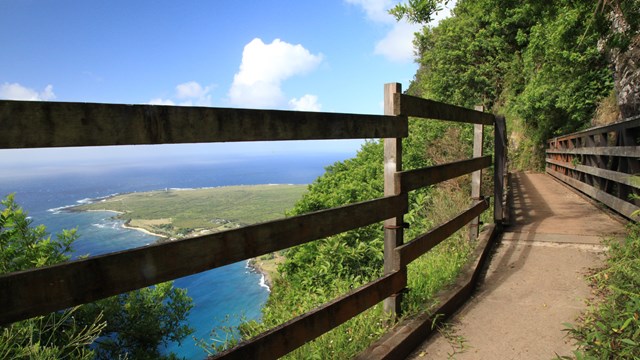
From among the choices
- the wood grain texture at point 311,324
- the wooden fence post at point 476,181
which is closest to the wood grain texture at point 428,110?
the wooden fence post at point 476,181

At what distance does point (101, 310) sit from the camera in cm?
892

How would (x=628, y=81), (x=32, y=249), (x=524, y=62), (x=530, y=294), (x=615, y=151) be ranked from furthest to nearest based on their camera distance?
1. (x=524, y=62)
2. (x=628, y=81)
3. (x=32, y=249)
4. (x=615, y=151)
5. (x=530, y=294)

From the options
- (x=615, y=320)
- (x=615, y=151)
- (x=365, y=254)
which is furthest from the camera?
(x=365, y=254)

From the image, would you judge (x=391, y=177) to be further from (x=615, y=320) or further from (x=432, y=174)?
→ (x=615, y=320)

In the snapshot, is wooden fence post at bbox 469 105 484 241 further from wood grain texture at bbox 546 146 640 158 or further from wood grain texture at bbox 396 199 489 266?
wood grain texture at bbox 546 146 640 158

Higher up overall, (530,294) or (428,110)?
(428,110)

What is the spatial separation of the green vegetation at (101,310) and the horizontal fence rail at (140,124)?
5.96 m

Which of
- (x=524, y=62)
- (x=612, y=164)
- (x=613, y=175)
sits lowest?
(x=613, y=175)

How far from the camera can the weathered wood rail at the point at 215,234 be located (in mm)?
1266

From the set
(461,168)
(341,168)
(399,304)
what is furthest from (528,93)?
(399,304)

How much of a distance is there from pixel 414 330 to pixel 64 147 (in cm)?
240

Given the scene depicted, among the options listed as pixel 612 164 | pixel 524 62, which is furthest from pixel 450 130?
pixel 524 62

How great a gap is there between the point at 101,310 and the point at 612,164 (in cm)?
1070

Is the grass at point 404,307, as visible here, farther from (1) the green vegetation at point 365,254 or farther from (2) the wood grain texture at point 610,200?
(2) the wood grain texture at point 610,200
